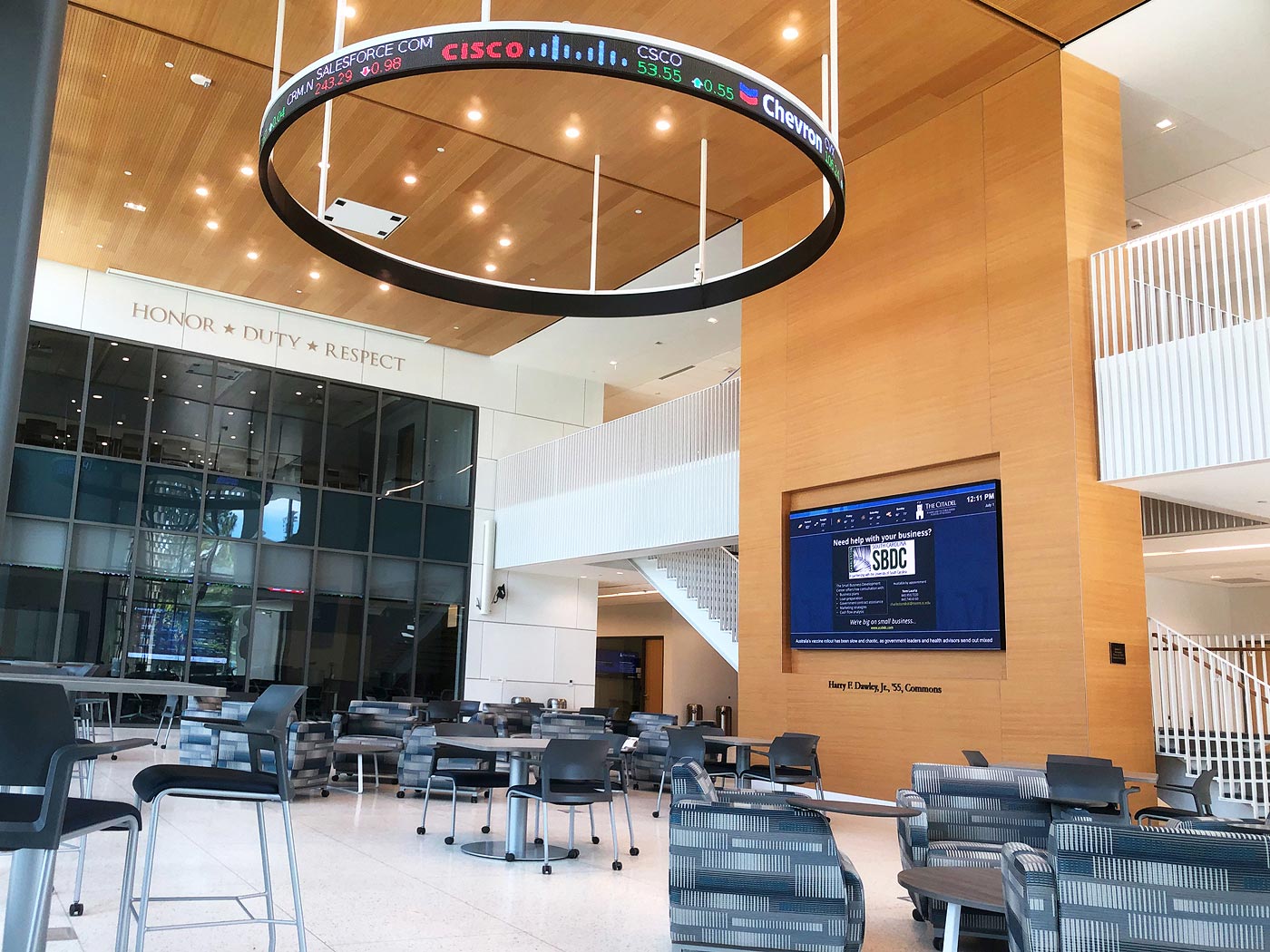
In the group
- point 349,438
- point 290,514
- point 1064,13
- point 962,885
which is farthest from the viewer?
point 349,438

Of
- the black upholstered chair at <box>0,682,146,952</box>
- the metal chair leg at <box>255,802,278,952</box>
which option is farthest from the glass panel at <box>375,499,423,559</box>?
the black upholstered chair at <box>0,682,146,952</box>

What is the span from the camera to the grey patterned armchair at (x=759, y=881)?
3.73 m

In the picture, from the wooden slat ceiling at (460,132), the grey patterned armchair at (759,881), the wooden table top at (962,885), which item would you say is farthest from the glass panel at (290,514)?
the wooden table top at (962,885)

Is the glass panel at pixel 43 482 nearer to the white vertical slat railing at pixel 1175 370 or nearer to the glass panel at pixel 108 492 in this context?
the glass panel at pixel 108 492

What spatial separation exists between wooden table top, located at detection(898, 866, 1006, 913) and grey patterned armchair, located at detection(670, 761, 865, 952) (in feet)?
0.87

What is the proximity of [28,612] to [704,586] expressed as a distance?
9.02 meters

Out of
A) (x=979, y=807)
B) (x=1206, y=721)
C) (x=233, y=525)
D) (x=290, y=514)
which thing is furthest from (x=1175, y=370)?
(x=233, y=525)

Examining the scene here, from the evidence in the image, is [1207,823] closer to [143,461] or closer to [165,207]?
[165,207]

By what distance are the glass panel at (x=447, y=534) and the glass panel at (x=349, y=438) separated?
1.24 meters

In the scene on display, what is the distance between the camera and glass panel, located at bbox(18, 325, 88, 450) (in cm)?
1393

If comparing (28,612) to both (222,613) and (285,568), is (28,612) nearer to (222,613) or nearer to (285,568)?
(222,613)

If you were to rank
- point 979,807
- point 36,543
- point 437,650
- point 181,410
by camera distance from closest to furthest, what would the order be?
1. point 979,807
2. point 36,543
3. point 181,410
4. point 437,650

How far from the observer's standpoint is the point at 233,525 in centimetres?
1523

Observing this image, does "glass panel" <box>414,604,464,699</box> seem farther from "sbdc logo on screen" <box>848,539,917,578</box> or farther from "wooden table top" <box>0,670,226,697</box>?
"wooden table top" <box>0,670,226,697</box>
